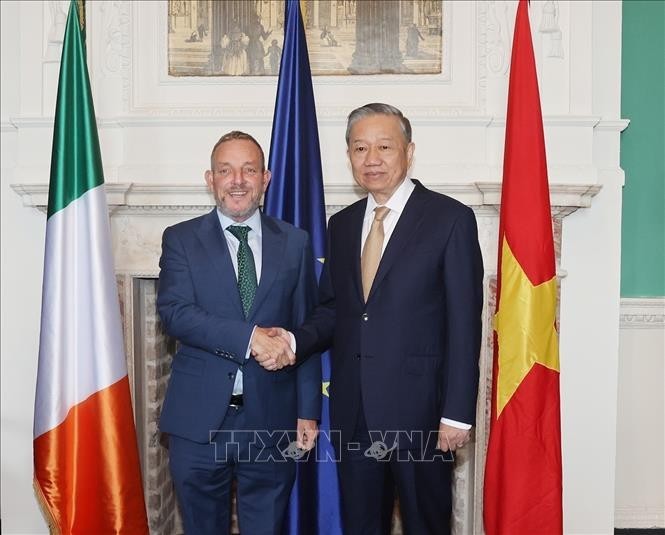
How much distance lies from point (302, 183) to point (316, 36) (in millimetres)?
781

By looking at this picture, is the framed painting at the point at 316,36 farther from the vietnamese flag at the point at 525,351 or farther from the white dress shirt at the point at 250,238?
the white dress shirt at the point at 250,238

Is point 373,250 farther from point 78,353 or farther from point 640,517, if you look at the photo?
point 640,517

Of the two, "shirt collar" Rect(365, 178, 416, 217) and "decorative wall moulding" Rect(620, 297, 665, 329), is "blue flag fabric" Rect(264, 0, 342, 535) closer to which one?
"shirt collar" Rect(365, 178, 416, 217)

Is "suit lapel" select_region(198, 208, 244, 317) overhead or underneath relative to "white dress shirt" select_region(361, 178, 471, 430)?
underneath

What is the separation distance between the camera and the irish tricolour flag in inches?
93.4

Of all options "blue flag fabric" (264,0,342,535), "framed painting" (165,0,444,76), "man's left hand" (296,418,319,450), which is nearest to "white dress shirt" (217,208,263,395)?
"blue flag fabric" (264,0,342,535)

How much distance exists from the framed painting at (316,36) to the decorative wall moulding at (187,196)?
0.54m

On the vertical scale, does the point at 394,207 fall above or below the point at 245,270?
above

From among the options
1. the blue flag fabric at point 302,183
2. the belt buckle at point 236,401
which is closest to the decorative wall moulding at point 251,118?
the blue flag fabric at point 302,183

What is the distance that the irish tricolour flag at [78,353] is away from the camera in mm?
2371

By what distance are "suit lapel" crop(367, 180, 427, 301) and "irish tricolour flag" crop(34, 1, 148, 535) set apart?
105 cm

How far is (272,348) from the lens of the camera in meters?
1.94

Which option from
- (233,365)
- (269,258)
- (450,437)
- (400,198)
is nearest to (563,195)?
(400,198)

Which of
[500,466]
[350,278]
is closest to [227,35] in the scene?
[350,278]
